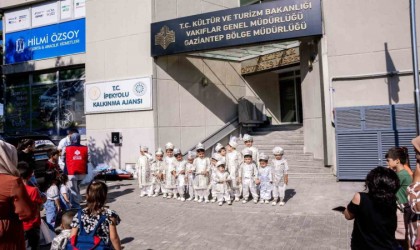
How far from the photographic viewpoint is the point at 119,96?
13188 mm

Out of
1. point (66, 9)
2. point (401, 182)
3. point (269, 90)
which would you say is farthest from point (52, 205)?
point (269, 90)

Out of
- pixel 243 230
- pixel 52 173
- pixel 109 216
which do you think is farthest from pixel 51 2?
pixel 109 216

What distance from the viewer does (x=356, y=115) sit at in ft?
32.7

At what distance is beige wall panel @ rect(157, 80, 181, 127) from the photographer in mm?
12812

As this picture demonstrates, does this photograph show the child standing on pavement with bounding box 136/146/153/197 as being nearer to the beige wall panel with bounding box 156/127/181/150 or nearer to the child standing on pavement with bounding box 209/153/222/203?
the child standing on pavement with bounding box 209/153/222/203

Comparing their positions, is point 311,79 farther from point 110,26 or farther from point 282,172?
point 110,26

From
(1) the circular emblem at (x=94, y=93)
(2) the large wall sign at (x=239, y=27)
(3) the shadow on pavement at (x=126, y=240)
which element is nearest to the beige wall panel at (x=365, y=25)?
(2) the large wall sign at (x=239, y=27)

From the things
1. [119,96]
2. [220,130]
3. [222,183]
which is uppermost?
[119,96]

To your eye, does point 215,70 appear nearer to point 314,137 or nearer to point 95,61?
point 95,61

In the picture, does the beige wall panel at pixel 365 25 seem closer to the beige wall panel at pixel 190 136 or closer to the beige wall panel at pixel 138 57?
the beige wall panel at pixel 190 136

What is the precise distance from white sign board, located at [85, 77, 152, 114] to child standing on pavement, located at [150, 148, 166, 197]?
3190 mm

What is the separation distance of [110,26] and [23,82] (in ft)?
20.2

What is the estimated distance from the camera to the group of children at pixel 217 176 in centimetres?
841

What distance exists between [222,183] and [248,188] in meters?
0.65
